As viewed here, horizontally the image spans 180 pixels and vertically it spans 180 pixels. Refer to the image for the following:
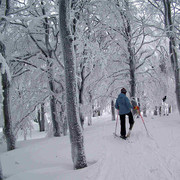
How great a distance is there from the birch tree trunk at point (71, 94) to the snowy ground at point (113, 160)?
324mm

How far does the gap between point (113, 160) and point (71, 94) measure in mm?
1926

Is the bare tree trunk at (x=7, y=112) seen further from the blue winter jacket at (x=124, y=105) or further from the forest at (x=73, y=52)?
the blue winter jacket at (x=124, y=105)

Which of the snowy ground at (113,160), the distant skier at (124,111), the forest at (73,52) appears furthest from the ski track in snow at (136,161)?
the forest at (73,52)

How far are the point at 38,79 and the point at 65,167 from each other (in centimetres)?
634

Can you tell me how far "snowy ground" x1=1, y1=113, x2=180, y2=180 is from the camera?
303 centimetres

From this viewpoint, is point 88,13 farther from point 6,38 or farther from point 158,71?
point 158,71

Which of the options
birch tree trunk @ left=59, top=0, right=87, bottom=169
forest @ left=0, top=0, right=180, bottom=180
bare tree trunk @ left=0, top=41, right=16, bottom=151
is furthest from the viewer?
bare tree trunk @ left=0, top=41, right=16, bottom=151

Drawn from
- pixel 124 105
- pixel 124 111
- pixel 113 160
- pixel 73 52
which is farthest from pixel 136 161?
pixel 73 52

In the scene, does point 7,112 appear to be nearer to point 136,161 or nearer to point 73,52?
point 73,52

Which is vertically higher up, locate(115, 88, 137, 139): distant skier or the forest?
the forest

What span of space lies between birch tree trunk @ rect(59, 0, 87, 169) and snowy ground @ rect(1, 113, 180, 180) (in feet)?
1.06

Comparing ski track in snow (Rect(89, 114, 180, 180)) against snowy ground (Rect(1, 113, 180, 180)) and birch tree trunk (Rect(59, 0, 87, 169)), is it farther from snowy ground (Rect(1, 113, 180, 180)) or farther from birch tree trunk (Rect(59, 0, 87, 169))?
birch tree trunk (Rect(59, 0, 87, 169))

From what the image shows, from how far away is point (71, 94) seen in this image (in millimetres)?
3547

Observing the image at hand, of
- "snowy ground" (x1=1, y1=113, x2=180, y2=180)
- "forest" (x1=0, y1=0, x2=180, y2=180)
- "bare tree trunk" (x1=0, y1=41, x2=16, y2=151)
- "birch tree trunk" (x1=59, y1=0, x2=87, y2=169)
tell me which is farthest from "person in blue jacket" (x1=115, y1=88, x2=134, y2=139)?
"bare tree trunk" (x1=0, y1=41, x2=16, y2=151)
